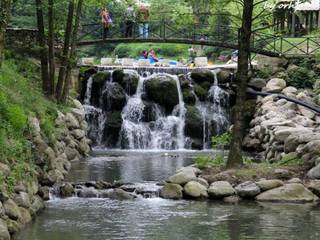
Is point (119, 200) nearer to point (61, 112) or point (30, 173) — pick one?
point (30, 173)

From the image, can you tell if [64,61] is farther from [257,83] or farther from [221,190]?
[221,190]

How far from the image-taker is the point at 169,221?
39.7ft

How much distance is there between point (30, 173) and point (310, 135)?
7.56 m

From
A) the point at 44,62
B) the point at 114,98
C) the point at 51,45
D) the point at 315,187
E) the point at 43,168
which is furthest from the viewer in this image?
the point at 114,98

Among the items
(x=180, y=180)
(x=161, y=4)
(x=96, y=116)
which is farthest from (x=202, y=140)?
(x=161, y=4)

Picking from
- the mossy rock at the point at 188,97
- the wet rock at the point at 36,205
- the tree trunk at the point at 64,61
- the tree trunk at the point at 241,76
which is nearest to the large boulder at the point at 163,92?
the mossy rock at the point at 188,97

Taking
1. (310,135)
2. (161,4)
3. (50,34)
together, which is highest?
(161,4)

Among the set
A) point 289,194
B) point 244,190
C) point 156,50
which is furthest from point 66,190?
point 156,50

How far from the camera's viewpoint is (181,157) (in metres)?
22.2

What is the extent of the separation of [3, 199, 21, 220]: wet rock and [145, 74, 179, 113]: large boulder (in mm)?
16031

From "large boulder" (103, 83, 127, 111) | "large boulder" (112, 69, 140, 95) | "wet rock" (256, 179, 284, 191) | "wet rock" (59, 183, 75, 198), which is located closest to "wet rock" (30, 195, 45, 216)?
"wet rock" (59, 183, 75, 198)

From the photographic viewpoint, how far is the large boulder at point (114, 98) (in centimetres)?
2694

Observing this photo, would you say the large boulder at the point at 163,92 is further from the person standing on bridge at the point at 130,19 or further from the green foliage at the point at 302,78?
the green foliage at the point at 302,78

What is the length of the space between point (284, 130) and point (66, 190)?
7.97 metres
